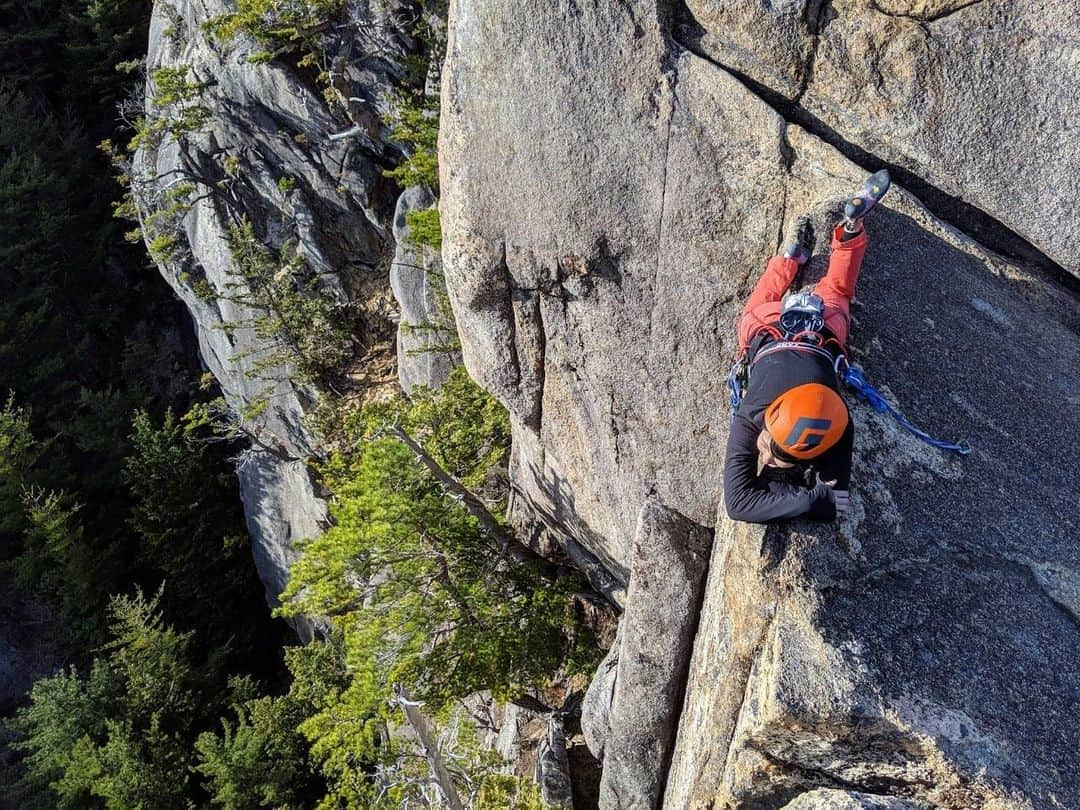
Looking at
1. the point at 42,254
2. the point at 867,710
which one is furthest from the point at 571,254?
the point at 42,254

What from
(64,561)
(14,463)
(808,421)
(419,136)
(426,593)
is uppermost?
(419,136)

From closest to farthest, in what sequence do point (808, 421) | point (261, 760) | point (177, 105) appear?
point (808, 421), point (177, 105), point (261, 760)

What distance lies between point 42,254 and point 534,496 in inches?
915

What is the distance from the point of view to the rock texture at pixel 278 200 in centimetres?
1498

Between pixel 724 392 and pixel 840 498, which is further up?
pixel 840 498

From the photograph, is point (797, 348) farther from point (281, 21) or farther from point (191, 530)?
point (191, 530)

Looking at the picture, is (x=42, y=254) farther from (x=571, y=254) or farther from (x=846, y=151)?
(x=846, y=151)

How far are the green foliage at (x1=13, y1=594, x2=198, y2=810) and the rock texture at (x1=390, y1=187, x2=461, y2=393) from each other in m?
11.5

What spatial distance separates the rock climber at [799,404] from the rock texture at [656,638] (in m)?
1.85

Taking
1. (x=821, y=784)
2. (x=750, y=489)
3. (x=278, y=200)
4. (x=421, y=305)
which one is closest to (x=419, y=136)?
(x=421, y=305)

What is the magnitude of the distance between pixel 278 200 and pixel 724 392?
14.1 m

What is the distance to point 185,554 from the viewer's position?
22875mm

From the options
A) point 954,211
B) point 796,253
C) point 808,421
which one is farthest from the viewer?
point 954,211

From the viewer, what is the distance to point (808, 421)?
407cm
